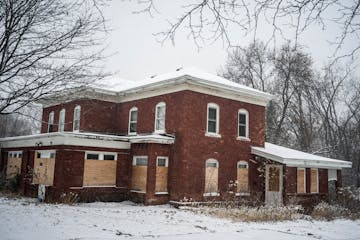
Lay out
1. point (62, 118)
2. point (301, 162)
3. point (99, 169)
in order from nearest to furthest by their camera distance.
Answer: point (99, 169)
point (301, 162)
point (62, 118)

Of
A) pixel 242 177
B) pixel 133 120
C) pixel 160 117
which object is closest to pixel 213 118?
pixel 160 117

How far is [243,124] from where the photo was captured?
78.6 ft

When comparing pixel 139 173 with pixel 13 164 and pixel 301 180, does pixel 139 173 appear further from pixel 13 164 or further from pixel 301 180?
pixel 301 180

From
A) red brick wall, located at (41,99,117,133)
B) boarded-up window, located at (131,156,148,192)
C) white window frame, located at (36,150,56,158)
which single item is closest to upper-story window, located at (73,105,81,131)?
red brick wall, located at (41,99,117,133)

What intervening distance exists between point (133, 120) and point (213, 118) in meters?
6.17

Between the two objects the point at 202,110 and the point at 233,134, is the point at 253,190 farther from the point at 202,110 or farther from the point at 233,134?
the point at 202,110

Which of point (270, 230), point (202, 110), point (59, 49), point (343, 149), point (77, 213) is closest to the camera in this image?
point (59, 49)

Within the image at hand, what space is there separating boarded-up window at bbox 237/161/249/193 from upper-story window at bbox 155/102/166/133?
5750 millimetres

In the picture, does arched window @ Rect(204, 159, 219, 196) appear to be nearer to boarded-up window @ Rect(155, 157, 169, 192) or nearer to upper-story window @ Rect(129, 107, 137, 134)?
boarded-up window @ Rect(155, 157, 169, 192)

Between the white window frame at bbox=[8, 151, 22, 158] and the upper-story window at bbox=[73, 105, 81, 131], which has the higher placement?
→ the upper-story window at bbox=[73, 105, 81, 131]

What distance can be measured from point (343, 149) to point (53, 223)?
3736 centimetres

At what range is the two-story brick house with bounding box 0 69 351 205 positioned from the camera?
2003 cm

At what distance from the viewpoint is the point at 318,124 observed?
43.8 metres

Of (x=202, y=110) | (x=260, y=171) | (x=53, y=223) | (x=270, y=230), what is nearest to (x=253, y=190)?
(x=260, y=171)
